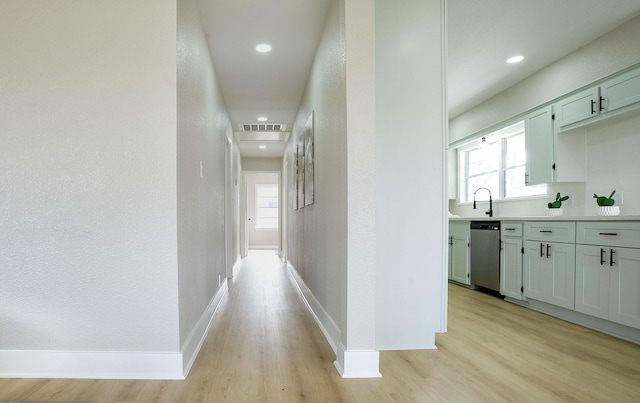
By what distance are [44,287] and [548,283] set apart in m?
3.91

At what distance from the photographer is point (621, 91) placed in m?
3.14

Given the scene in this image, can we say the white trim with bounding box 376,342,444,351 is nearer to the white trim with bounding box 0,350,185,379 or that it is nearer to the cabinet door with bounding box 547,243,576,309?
the white trim with bounding box 0,350,185,379

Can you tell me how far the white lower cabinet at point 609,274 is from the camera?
2.71 meters

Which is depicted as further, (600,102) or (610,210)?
(600,102)

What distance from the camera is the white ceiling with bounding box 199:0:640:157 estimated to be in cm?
288

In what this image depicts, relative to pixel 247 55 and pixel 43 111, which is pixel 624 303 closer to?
pixel 247 55

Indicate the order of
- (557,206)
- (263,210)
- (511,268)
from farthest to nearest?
(263,210), (511,268), (557,206)

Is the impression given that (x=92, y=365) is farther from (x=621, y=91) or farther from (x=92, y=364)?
(x=621, y=91)

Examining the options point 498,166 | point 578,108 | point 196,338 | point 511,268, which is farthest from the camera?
point 498,166

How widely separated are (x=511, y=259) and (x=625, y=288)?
4.11ft

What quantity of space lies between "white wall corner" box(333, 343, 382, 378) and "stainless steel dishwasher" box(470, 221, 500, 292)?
8.64 feet

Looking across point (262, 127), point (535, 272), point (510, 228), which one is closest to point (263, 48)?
point (262, 127)

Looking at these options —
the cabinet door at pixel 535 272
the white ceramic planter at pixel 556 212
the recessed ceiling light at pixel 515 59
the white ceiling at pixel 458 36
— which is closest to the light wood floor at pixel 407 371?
the cabinet door at pixel 535 272

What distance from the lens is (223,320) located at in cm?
332
